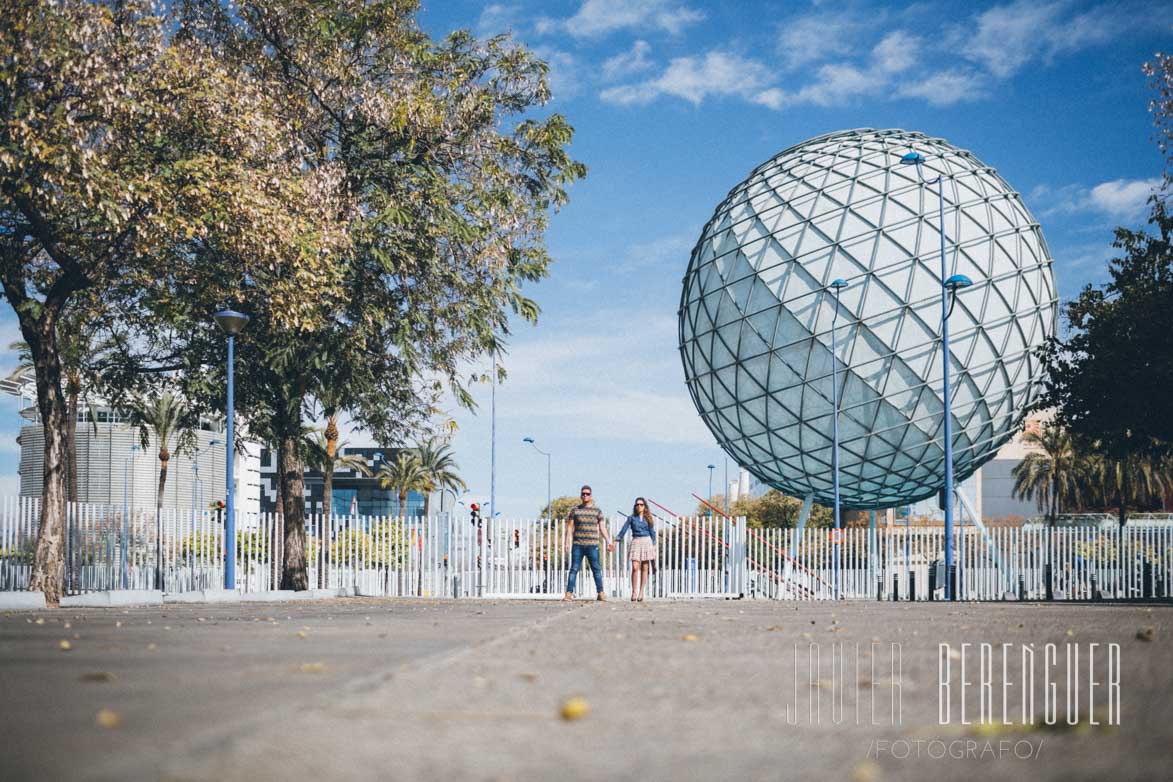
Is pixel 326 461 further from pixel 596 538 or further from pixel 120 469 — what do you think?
pixel 120 469

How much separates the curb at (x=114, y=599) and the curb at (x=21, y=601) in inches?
51.1

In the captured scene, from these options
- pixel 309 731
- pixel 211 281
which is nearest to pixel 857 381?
pixel 211 281

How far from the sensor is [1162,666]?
4238 mm

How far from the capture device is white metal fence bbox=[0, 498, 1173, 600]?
68.0ft

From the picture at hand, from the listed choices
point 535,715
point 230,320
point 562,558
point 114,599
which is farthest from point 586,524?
point 535,715

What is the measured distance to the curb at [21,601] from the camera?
1280cm

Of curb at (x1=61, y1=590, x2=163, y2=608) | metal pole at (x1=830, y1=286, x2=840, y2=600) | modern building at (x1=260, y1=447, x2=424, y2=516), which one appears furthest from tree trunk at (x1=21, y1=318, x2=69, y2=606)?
modern building at (x1=260, y1=447, x2=424, y2=516)

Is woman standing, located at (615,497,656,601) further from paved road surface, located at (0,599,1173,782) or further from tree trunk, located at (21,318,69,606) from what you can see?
paved road surface, located at (0,599,1173,782)

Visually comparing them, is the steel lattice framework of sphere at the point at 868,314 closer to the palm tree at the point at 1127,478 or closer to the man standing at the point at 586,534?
the palm tree at the point at 1127,478

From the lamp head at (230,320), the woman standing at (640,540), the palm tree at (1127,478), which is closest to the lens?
the woman standing at (640,540)

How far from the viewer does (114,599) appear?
1511cm

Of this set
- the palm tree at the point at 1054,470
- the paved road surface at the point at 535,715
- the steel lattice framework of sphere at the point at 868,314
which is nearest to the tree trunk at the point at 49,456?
the paved road surface at the point at 535,715

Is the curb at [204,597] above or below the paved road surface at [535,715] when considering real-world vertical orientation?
below

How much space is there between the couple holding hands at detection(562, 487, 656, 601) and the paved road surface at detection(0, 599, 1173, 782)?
9070mm
